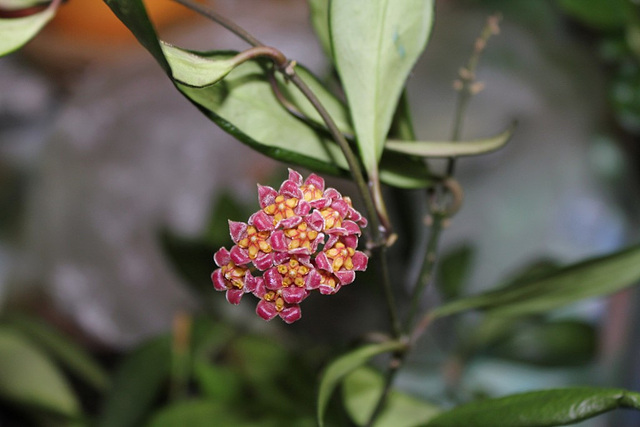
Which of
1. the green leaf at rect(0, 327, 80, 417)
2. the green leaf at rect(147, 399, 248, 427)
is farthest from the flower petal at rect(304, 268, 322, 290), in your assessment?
the green leaf at rect(0, 327, 80, 417)

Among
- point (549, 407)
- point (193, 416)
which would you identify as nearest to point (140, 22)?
point (549, 407)

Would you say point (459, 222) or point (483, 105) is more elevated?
point (483, 105)

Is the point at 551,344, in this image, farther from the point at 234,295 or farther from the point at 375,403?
the point at 234,295

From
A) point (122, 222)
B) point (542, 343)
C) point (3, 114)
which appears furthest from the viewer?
point (3, 114)

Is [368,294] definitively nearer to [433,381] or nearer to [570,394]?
[433,381]

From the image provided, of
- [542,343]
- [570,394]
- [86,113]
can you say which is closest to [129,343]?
[86,113]

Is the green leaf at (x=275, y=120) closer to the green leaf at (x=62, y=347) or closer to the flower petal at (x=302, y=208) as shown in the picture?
the flower petal at (x=302, y=208)
